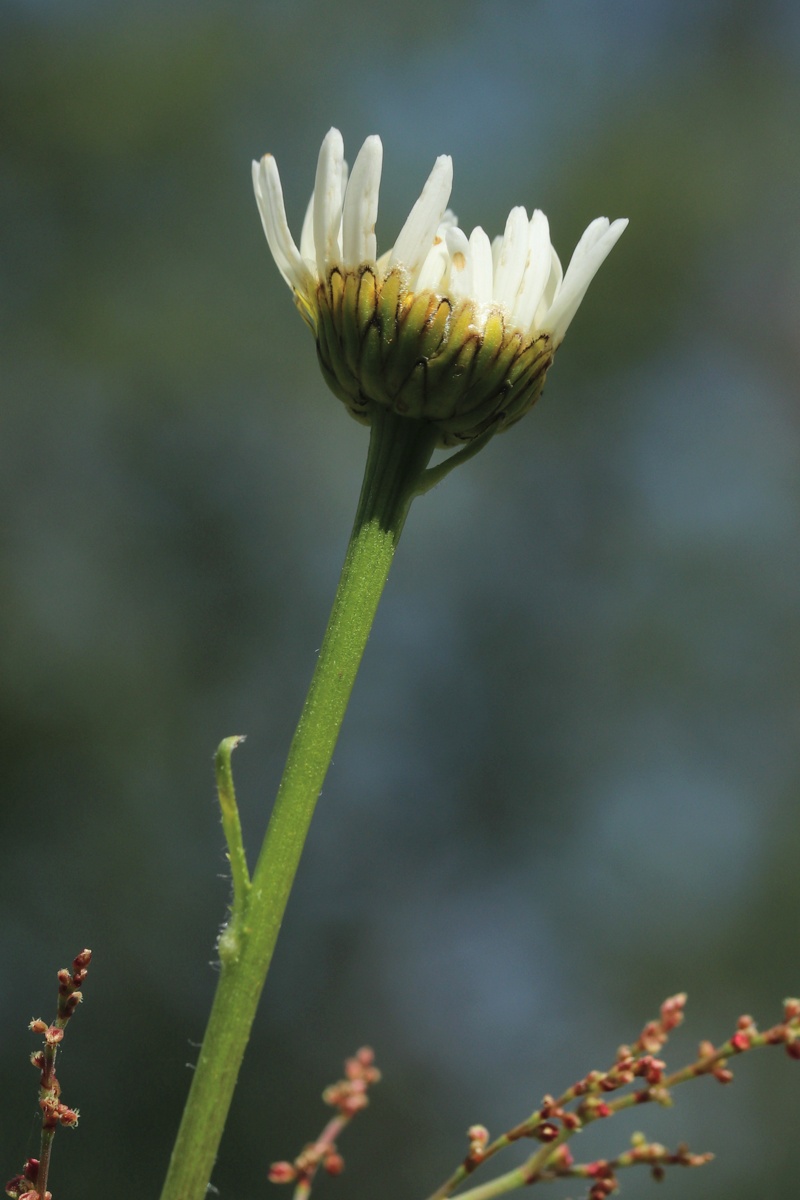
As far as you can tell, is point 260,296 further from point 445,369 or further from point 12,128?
point 445,369

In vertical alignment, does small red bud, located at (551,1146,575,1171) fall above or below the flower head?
below

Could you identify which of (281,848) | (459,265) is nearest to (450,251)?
(459,265)

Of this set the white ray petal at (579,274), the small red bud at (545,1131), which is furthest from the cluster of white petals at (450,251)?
Answer: the small red bud at (545,1131)

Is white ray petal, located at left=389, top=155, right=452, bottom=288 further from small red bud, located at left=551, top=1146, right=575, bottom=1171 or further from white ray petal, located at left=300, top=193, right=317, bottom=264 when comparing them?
small red bud, located at left=551, top=1146, right=575, bottom=1171

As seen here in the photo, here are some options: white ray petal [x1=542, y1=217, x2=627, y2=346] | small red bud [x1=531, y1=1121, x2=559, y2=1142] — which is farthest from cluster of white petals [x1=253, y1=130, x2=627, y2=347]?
small red bud [x1=531, y1=1121, x2=559, y2=1142]

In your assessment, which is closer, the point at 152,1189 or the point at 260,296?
the point at 152,1189

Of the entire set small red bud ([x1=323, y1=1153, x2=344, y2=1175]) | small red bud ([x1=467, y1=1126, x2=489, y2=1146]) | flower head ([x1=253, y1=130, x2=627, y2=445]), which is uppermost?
flower head ([x1=253, y1=130, x2=627, y2=445])

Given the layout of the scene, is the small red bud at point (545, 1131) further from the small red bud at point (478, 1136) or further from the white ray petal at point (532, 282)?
the white ray petal at point (532, 282)

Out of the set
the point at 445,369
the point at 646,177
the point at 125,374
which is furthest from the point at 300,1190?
the point at 646,177
